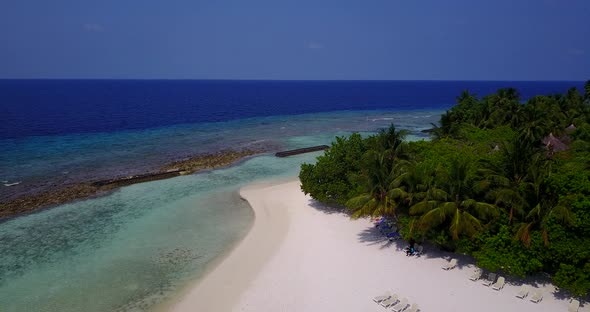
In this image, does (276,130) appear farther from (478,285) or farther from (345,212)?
(478,285)

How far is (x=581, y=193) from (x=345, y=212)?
16.1 metres

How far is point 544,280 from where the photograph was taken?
1984 centimetres

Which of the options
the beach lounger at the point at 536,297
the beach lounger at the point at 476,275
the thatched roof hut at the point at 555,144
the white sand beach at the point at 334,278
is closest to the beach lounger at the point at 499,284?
the white sand beach at the point at 334,278

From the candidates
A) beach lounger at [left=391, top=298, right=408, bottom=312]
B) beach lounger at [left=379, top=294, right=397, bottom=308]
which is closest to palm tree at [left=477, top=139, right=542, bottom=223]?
beach lounger at [left=391, top=298, right=408, bottom=312]

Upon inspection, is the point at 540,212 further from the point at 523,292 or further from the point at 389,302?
the point at 389,302

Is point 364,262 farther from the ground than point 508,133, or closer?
closer

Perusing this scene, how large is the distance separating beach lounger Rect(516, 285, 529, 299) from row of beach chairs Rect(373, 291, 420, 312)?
5.30 m

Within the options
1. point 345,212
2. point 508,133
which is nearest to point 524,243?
point 345,212

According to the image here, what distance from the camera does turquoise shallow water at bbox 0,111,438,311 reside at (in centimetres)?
2159

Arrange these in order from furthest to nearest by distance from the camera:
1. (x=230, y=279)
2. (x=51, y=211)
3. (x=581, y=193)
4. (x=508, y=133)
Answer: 1. (x=508, y=133)
2. (x=51, y=211)
3. (x=230, y=279)
4. (x=581, y=193)

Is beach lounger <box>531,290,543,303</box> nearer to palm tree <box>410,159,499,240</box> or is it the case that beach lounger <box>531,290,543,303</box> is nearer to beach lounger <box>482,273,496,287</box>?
beach lounger <box>482,273,496,287</box>

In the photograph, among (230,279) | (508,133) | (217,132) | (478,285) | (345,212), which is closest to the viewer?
(478,285)

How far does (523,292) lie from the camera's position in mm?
18703

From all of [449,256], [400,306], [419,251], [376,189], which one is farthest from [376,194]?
[400,306]
